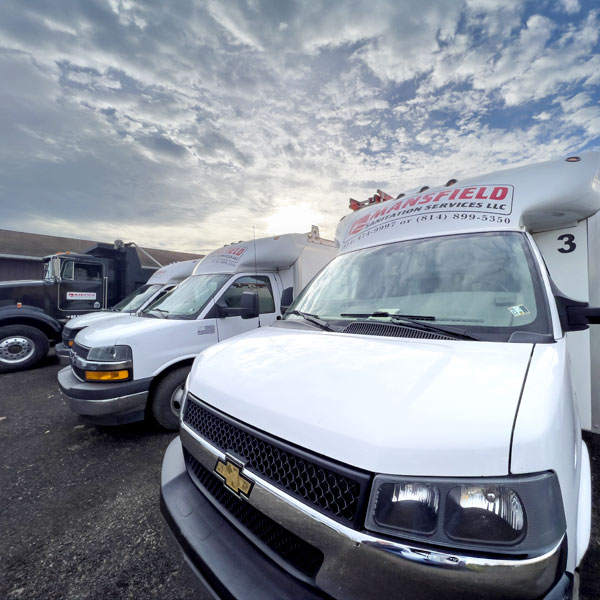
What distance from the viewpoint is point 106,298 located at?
9.60 meters

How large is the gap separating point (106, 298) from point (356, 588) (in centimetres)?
1054

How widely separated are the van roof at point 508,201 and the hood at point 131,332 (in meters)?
2.69

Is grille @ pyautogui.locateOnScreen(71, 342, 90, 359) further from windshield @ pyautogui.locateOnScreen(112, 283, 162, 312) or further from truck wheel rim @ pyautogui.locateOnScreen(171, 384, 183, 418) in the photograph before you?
windshield @ pyautogui.locateOnScreen(112, 283, 162, 312)

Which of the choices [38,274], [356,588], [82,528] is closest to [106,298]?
[38,274]

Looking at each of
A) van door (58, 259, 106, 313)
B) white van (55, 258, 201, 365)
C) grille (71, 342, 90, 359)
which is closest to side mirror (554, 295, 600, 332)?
grille (71, 342, 90, 359)

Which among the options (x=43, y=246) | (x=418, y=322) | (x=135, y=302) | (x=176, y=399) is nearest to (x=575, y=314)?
(x=418, y=322)

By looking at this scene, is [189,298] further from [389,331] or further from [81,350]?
[389,331]

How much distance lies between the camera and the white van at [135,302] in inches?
270

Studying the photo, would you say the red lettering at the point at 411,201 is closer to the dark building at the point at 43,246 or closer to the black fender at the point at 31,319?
the black fender at the point at 31,319

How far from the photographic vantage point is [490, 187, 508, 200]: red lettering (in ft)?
8.36

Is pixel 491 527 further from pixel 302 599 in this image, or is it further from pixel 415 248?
pixel 415 248

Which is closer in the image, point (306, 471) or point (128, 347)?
point (306, 471)

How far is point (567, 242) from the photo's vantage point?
316 centimetres

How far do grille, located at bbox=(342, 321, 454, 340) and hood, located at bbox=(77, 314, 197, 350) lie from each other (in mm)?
2720
